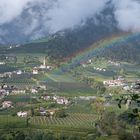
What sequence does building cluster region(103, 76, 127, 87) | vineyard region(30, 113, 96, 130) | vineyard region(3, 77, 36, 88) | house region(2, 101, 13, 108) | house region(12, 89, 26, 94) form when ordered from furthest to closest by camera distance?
vineyard region(3, 77, 36, 88), building cluster region(103, 76, 127, 87), house region(12, 89, 26, 94), house region(2, 101, 13, 108), vineyard region(30, 113, 96, 130)

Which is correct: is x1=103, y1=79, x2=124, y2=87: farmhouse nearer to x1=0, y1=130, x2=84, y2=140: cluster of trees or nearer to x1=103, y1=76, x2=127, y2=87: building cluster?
x1=103, y1=76, x2=127, y2=87: building cluster

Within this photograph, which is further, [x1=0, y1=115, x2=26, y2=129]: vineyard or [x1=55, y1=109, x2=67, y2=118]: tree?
[x1=55, y1=109, x2=67, y2=118]: tree

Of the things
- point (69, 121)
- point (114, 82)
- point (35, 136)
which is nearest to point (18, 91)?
point (114, 82)

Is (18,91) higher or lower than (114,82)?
lower

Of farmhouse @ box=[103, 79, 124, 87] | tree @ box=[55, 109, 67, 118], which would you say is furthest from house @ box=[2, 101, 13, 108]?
farmhouse @ box=[103, 79, 124, 87]

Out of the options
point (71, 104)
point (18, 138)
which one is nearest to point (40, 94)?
point (71, 104)

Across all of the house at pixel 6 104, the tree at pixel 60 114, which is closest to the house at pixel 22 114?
the tree at pixel 60 114

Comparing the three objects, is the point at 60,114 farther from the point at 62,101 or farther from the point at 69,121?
the point at 62,101

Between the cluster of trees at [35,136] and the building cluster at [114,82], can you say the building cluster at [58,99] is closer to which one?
the building cluster at [114,82]
